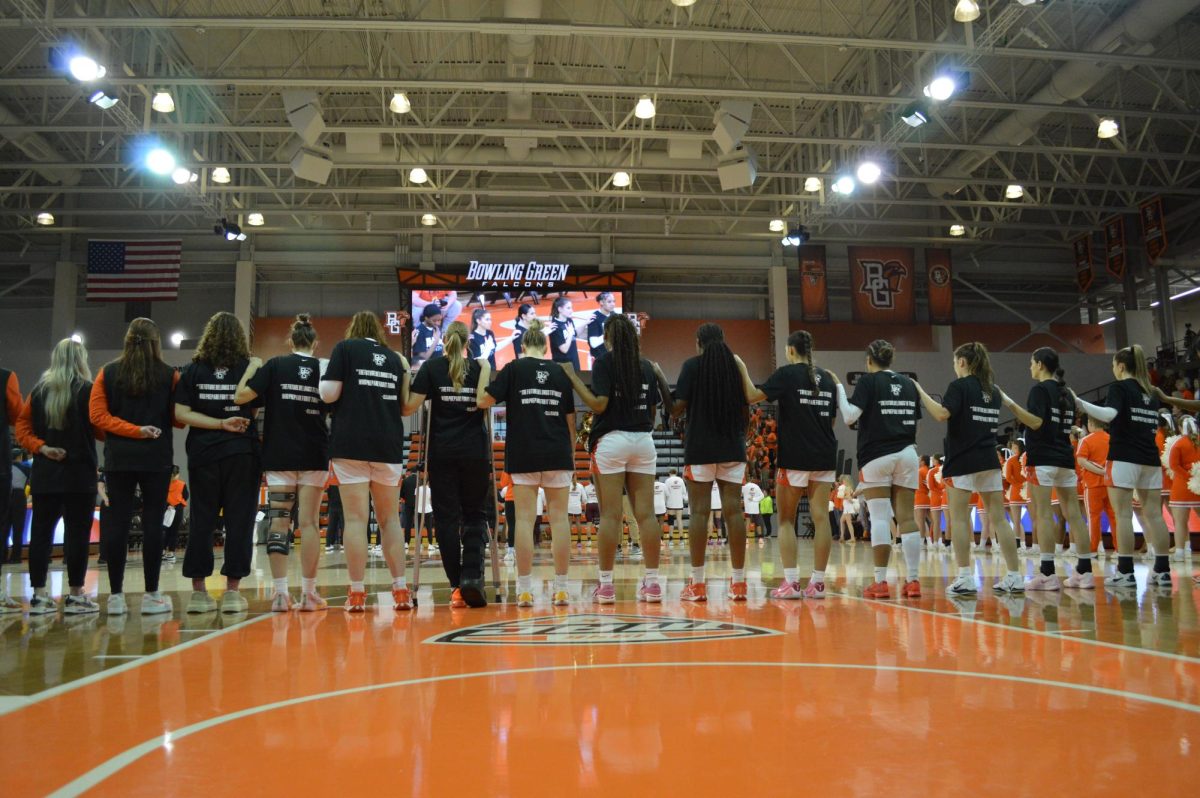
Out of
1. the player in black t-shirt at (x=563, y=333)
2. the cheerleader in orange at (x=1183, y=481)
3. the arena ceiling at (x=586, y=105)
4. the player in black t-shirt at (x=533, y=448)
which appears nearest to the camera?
the player in black t-shirt at (x=533, y=448)

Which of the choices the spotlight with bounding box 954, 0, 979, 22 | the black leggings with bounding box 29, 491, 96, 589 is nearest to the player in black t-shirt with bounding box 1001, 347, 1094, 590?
the black leggings with bounding box 29, 491, 96, 589

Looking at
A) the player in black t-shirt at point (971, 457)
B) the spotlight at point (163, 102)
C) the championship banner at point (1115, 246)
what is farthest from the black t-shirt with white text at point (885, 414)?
the championship banner at point (1115, 246)

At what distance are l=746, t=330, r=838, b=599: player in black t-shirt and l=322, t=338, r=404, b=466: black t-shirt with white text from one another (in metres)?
2.25

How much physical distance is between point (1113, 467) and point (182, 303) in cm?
2502

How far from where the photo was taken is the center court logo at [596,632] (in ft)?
12.1

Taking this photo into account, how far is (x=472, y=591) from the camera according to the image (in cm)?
503

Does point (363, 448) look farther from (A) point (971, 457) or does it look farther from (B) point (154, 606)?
(A) point (971, 457)

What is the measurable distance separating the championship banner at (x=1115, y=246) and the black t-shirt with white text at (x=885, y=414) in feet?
63.0

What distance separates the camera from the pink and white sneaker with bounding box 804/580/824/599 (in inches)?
216

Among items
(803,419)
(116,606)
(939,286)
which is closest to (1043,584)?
(803,419)

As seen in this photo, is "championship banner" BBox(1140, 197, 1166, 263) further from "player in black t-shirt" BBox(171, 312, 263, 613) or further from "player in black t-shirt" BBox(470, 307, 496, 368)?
"player in black t-shirt" BBox(171, 312, 263, 613)

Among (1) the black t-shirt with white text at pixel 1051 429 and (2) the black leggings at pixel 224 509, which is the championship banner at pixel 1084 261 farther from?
(2) the black leggings at pixel 224 509

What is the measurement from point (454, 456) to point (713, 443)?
1616 millimetres

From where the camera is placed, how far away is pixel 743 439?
18.3 feet
